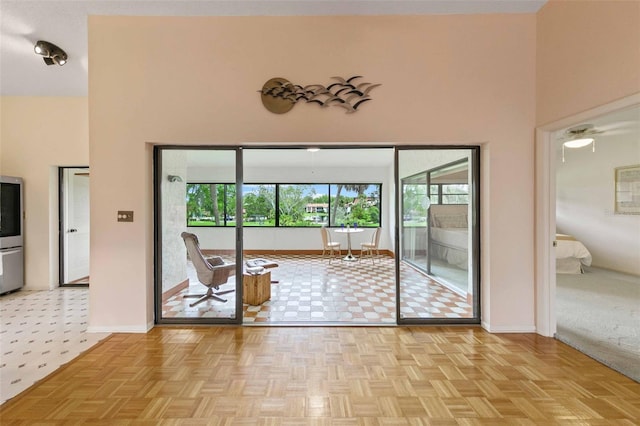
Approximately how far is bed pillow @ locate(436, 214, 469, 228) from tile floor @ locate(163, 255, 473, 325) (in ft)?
2.86

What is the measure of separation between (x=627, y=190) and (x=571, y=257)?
62.4 inches

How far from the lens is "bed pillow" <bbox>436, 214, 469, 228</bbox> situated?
3.84m

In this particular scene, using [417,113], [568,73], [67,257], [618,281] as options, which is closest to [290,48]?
[417,113]

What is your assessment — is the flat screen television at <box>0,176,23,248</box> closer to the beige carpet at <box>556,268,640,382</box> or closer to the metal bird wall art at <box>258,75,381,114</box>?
the metal bird wall art at <box>258,75,381,114</box>

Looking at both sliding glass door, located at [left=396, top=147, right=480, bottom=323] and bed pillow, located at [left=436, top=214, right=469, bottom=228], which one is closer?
sliding glass door, located at [left=396, top=147, right=480, bottom=323]

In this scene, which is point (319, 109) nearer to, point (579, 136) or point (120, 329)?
point (120, 329)

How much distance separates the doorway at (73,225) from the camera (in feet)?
16.3

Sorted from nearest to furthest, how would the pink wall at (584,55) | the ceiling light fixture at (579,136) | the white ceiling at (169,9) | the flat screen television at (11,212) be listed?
the pink wall at (584,55)
the white ceiling at (169,9)
the flat screen television at (11,212)
the ceiling light fixture at (579,136)

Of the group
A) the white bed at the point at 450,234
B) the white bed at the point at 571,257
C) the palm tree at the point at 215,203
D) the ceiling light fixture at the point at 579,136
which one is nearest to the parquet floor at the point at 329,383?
the white bed at the point at 450,234

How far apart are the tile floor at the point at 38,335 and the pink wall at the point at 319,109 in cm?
36

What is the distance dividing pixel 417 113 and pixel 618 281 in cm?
485

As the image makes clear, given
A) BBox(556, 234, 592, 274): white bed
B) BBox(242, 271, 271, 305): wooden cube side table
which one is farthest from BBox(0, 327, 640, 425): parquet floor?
BBox(556, 234, 592, 274): white bed

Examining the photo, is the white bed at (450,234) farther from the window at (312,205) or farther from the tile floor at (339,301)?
the window at (312,205)

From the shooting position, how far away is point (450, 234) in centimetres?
418
